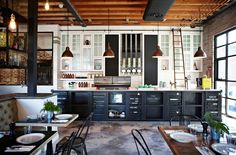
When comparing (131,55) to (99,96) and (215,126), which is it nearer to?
(99,96)

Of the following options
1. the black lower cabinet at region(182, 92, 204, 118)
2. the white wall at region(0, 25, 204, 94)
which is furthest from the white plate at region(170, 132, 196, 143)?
the white wall at region(0, 25, 204, 94)

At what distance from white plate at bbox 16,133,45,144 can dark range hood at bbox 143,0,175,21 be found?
3.69 metres

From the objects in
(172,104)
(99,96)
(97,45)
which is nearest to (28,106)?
(99,96)

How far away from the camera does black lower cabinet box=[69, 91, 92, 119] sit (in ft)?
20.4

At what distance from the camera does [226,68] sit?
6.41 meters

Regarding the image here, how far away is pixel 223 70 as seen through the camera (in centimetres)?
670

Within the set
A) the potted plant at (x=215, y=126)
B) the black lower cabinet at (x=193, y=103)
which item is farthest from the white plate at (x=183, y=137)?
the black lower cabinet at (x=193, y=103)

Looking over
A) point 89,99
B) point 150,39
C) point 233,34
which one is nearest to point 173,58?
point 150,39

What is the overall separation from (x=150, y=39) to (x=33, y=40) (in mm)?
5256

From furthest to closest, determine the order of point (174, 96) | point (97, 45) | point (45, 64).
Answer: point (97, 45), point (45, 64), point (174, 96)

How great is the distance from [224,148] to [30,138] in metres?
2.20

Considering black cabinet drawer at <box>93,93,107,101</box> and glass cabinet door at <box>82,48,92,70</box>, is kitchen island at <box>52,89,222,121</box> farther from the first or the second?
glass cabinet door at <box>82,48,92,70</box>

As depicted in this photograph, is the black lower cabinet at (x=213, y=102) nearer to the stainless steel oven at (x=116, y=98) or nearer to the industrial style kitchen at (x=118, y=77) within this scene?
the industrial style kitchen at (x=118, y=77)

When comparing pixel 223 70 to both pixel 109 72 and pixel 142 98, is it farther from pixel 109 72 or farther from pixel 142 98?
pixel 109 72
